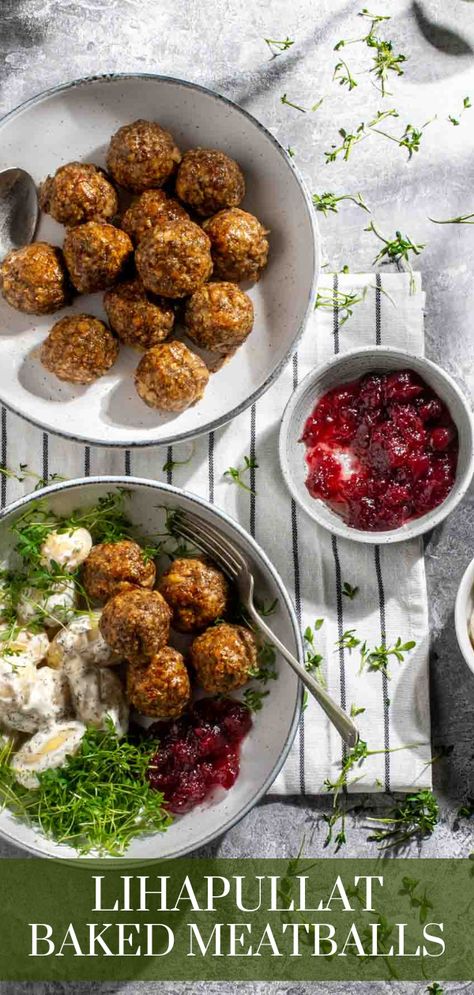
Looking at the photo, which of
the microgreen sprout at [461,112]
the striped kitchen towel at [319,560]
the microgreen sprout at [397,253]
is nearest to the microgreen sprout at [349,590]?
the striped kitchen towel at [319,560]

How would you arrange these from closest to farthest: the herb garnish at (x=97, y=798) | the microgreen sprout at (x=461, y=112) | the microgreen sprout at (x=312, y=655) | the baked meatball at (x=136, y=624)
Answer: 1. the baked meatball at (x=136, y=624)
2. the herb garnish at (x=97, y=798)
3. the microgreen sprout at (x=312, y=655)
4. the microgreen sprout at (x=461, y=112)

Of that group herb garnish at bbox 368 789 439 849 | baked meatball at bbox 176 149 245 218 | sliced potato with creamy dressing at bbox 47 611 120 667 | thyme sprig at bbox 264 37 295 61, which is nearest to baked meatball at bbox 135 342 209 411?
baked meatball at bbox 176 149 245 218

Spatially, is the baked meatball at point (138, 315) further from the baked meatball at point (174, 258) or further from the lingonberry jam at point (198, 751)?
the lingonberry jam at point (198, 751)

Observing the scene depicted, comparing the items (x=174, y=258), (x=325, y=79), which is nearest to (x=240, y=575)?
(x=174, y=258)

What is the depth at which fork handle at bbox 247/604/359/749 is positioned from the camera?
2686mm

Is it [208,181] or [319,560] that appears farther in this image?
[319,560]

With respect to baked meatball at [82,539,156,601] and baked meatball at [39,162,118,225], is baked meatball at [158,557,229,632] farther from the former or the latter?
baked meatball at [39,162,118,225]

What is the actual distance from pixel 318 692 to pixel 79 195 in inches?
60.1

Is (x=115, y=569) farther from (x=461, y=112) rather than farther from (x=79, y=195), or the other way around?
(x=461, y=112)

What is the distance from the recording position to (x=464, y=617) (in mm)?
2896

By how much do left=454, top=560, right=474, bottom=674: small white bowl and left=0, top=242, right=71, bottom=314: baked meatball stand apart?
1425 mm

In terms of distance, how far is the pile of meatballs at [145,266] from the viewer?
274 cm

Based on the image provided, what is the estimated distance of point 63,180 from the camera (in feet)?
9.13

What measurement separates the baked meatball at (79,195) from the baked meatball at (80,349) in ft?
0.92
